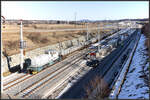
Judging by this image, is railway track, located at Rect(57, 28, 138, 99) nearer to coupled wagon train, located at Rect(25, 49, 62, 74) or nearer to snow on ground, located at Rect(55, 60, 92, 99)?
snow on ground, located at Rect(55, 60, 92, 99)

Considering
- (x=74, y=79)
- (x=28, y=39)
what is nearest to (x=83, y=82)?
(x=74, y=79)

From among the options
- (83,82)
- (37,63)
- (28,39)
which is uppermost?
(28,39)

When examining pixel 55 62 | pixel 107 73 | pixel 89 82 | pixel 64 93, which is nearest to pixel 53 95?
pixel 64 93

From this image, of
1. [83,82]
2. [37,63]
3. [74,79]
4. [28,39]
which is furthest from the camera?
[28,39]

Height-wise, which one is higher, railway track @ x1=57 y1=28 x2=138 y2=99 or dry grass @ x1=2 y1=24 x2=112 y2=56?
dry grass @ x1=2 y1=24 x2=112 y2=56

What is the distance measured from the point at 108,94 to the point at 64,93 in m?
4.27

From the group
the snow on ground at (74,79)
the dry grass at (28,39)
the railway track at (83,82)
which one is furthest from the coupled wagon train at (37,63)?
the dry grass at (28,39)

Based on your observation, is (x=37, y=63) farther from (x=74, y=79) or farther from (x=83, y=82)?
(x=83, y=82)

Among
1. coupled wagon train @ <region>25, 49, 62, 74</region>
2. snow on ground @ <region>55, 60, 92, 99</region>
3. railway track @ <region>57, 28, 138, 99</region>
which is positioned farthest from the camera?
coupled wagon train @ <region>25, 49, 62, 74</region>

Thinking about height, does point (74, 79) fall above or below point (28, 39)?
below

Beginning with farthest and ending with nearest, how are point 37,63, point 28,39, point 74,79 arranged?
point 28,39 → point 37,63 → point 74,79

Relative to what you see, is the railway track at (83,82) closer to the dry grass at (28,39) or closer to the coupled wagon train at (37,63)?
the coupled wagon train at (37,63)

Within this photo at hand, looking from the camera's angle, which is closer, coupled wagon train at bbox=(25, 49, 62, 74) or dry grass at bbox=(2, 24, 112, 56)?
coupled wagon train at bbox=(25, 49, 62, 74)

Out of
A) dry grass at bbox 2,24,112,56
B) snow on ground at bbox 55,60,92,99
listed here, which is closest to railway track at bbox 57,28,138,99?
snow on ground at bbox 55,60,92,99
